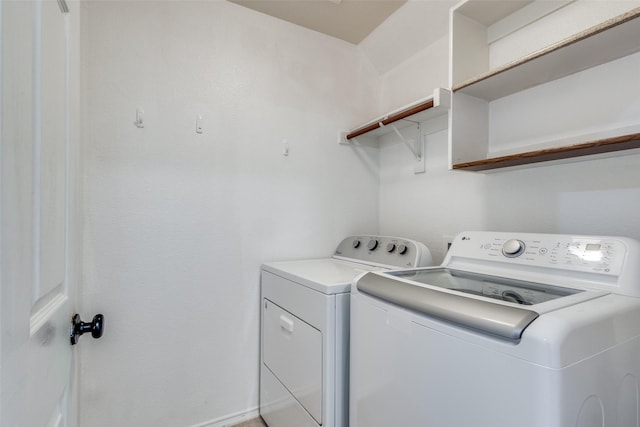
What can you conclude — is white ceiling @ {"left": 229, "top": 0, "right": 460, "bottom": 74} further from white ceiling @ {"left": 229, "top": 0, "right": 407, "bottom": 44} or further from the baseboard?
the baseboard

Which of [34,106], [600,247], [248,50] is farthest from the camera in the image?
[248,50]

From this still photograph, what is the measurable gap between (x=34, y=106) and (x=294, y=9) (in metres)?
1.72

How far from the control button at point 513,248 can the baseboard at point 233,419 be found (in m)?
1.60

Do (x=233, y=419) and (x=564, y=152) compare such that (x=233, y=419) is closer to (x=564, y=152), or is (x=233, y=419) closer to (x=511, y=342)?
(x=511, y=342)

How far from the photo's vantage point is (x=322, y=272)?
1.49 meters

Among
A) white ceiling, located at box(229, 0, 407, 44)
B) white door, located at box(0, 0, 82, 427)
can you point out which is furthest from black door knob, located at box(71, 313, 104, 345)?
white ceiling, located at box(229, 0, 407, 44)

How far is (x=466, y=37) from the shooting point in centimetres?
143

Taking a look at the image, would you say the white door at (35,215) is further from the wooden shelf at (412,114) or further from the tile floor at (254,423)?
the wooden shelf at (412,114)

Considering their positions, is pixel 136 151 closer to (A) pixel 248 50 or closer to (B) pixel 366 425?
(A) pixel 248 50

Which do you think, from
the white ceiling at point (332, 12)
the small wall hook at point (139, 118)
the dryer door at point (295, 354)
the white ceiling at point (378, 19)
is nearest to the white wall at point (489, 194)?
the white ceiling at point (378, 19)

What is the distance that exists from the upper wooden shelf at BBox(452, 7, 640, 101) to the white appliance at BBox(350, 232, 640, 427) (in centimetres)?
65

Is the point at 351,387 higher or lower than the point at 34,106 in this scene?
lower

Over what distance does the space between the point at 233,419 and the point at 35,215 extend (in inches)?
66.4

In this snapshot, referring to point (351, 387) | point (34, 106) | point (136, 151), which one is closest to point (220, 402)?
point (351, 387)
